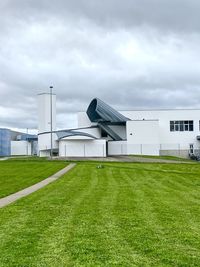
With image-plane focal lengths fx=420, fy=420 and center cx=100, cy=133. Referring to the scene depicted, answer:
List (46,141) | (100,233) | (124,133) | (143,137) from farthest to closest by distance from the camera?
(124,133) → (46,141) → (143,137) → (100,233)

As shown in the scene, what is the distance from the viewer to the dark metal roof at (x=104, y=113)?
7656 cm

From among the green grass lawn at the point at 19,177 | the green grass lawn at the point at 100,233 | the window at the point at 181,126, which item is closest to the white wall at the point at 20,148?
the window at the point at 181,126

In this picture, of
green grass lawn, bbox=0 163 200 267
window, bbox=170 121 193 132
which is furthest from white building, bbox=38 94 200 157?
green grass lawn, bbox=0 163 200 267

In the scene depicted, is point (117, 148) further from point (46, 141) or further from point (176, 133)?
point (46, 141)

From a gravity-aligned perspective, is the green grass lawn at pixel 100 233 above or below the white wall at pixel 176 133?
below

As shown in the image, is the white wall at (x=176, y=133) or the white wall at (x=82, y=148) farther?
the white wall at (x=176, y=133)

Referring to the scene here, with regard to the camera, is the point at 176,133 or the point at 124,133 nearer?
the point at 176,133

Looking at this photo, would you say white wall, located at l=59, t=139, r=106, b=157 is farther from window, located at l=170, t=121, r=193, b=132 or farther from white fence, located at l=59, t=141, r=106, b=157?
window, located at l=170, t=121, r=193, b=132

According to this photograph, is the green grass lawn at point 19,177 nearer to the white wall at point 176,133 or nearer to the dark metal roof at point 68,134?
the dark metal roof at point 68,134

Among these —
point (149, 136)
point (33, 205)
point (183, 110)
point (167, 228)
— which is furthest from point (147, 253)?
point (183, 110)

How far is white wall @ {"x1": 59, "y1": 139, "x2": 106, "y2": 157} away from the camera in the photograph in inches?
2712

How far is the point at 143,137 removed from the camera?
71625 millimetres

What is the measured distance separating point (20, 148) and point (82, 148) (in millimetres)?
44090

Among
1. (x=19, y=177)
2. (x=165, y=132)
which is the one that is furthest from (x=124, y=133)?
(x=19, y=177)
